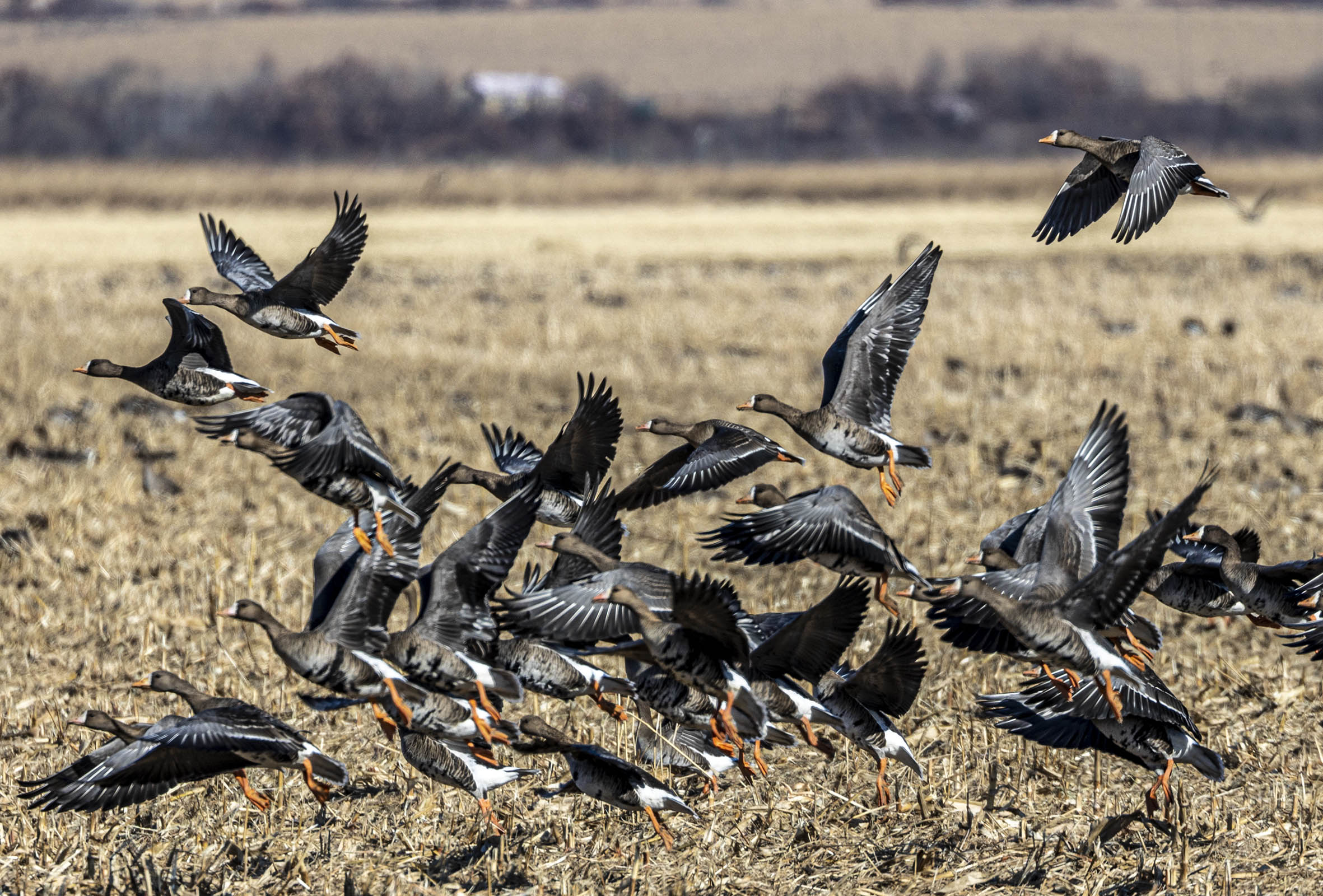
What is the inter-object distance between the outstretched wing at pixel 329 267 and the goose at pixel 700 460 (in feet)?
4.97

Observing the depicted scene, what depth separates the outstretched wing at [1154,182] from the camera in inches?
237

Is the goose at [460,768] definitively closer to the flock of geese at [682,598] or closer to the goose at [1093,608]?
the flock of geese at [682,598]

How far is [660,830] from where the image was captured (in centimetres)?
632

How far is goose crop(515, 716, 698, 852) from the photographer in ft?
20.0

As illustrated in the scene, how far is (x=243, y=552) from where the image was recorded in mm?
10820

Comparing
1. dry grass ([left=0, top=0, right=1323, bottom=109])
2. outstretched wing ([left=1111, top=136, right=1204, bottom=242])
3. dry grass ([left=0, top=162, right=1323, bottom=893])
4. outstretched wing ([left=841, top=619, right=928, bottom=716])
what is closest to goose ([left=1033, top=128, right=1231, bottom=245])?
outstretched wing ([left=1111, top=136, right=1204, bottom=242])

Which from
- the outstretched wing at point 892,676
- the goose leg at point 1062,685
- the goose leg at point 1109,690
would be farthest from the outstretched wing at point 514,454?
the goose leg at point 1109,690

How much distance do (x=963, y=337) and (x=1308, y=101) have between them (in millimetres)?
62407

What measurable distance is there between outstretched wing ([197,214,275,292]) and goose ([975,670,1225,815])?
13.7ft

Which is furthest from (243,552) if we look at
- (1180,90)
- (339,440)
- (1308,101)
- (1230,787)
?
(1180,90)

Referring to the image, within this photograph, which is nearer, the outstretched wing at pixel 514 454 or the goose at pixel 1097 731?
the goose at pixel 1097 731

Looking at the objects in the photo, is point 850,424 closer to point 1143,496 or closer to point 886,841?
point 886,841

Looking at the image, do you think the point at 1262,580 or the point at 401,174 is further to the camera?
the point at 401,174

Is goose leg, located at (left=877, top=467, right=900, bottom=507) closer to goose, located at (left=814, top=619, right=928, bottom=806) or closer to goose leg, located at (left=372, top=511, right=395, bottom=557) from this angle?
goose, located at (left=814, top=619, right=928, bottom=806)
